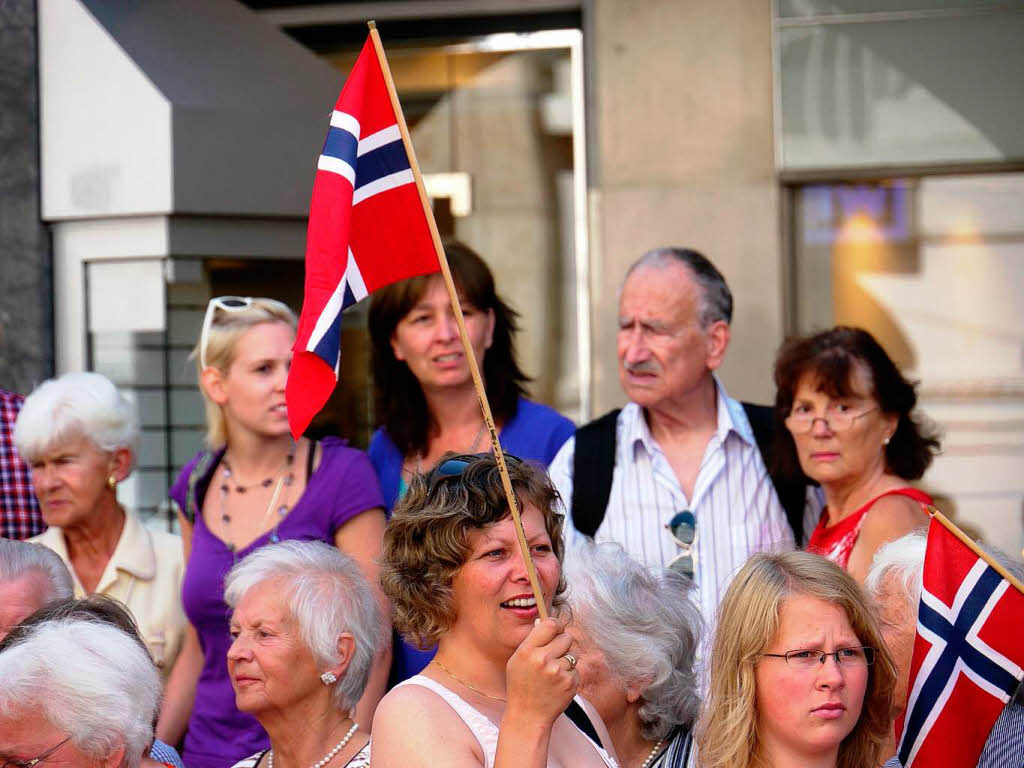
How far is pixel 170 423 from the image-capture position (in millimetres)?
7141

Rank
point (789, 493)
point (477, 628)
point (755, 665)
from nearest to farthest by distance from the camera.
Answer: point (477, 628) < point (755, 665) < point (789, 493)

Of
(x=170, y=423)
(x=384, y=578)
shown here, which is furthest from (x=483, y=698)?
(x=170, y=423)

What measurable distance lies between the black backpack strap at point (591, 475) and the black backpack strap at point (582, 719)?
132 centimetres

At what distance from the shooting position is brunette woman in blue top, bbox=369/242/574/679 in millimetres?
5066

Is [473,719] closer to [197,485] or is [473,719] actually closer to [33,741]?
[33,741]

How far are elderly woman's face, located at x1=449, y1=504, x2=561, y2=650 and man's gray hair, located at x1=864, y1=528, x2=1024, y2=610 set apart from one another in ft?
3.37

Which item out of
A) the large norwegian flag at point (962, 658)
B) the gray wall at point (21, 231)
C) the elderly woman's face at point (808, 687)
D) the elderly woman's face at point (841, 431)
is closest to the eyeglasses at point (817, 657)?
the elderly woman's face at point (808, 687)

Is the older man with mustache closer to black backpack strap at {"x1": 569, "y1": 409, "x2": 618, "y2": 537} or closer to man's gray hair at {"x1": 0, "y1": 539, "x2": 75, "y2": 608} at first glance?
black backpack strap at {"x1": 569, "y1": 409, "x2": 618, "y2": 537}

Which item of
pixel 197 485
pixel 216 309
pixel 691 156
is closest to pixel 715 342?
pixel 216 309

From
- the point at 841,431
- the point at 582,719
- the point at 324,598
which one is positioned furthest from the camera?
the point at 841,431

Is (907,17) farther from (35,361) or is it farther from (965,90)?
(35,361)

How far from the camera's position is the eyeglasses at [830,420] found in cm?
475

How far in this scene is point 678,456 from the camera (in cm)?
509

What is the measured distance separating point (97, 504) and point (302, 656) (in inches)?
61.4
